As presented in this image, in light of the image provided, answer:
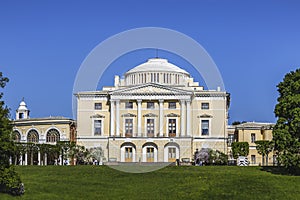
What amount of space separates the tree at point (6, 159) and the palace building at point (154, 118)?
33124 mm

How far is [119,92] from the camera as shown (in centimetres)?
6869

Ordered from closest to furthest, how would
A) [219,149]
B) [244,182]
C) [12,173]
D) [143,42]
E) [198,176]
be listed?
[143,42]
[12,173]
[244,182]
[198,176]
[219,149]

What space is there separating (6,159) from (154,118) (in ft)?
120

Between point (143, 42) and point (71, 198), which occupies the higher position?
point (143, 42)

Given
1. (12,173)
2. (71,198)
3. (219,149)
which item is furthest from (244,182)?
(219,149)

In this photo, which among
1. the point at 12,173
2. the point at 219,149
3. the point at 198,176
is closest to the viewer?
the point at 12,173

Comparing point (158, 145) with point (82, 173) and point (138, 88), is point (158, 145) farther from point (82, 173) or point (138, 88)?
point (82, 173)

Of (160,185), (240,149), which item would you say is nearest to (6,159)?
(160,185)

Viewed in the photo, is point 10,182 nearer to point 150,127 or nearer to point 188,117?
point 150,127

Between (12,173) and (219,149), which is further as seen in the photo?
(219,149)

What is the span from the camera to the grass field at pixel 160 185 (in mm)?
33875

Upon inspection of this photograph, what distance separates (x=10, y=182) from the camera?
3216cm

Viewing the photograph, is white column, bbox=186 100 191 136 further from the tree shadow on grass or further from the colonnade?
the tree shadow on grass

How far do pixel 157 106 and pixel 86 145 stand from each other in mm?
8428
